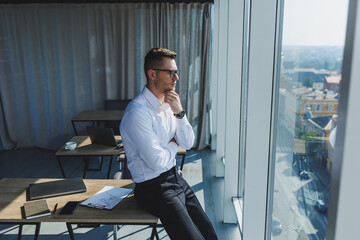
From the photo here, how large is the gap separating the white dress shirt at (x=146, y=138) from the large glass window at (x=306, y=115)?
28.6 inches

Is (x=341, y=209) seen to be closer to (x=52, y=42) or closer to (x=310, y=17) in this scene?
(x=310, y=17)

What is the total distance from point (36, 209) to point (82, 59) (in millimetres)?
4501

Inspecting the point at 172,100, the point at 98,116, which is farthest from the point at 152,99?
the point at 98,116

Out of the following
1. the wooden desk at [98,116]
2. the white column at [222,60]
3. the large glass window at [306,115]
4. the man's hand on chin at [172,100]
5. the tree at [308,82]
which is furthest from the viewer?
the wooden desk at [98,116]

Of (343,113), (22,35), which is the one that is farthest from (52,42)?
(343,113)

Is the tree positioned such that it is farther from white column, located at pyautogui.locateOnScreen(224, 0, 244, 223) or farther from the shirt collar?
white column, located at pyautogui.locateOnScreen(224, 0, 244, 223)

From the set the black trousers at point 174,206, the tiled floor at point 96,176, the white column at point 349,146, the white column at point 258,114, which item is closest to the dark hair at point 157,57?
the white column at point 258,114

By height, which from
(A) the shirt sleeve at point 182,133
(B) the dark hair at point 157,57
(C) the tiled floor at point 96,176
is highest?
(B) the dark hair at point 157,57

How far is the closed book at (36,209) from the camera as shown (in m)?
1.80

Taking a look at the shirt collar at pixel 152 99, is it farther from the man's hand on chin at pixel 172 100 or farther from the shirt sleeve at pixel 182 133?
the shirt sleeve at pixel 182 133

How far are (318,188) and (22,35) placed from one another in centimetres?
607

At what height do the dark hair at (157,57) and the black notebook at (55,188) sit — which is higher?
the dark hair at (157,57)

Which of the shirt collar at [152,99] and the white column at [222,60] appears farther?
the white column at [222,60]

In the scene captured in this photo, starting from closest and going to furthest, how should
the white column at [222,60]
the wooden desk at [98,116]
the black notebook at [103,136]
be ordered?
the black notebook at [103,136] → the white column at [222,60] → the wooden desk at [98,116]
